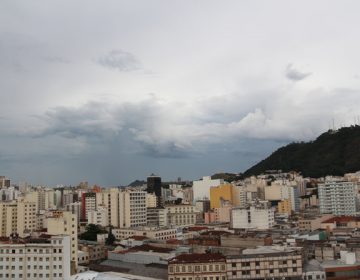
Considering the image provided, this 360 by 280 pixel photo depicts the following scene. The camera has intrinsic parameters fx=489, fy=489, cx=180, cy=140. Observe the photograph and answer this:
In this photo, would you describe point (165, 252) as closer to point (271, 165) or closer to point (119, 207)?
point (119, 207)

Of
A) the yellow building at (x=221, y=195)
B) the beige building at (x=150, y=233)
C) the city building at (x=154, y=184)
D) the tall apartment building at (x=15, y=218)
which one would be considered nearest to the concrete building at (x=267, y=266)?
the beige building at (x=150, y=233)

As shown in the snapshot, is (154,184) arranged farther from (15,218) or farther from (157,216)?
(15,218)

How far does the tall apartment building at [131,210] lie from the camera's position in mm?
79438

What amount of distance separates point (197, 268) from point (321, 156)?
141 meters

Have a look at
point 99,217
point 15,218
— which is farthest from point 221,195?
point 15,218

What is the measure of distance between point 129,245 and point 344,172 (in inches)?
4234

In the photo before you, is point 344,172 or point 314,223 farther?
point 344,172

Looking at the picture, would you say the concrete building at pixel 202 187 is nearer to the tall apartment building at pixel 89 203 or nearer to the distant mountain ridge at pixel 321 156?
the distant mountain ridge at pixel 321 156

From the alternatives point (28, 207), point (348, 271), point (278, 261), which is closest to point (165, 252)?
point (278, 261)

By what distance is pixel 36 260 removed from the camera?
127 feet

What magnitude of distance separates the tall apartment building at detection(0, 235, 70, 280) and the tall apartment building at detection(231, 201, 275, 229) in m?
39.3

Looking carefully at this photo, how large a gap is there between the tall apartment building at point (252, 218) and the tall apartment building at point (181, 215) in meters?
17.2

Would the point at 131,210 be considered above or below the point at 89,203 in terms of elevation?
below

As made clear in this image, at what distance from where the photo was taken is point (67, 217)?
1849 inches
